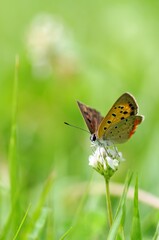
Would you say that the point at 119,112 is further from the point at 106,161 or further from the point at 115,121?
the point at 106,161

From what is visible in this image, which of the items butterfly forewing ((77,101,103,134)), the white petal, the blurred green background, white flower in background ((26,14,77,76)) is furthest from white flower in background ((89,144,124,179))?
white flower in background ((26,14,77,76))

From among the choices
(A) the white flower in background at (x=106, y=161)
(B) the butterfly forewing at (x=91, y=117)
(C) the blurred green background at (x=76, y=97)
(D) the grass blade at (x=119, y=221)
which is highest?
(B) the butterfly forewing at (x=91, y=117)

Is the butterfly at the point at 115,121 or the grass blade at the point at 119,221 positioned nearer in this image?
the grass blade at the point at 119,221

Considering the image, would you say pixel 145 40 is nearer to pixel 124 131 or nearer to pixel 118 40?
pixel 118 40

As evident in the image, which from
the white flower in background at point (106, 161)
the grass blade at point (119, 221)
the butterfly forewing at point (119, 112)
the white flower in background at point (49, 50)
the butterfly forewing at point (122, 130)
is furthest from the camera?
the white flower in background at point (49, 50)

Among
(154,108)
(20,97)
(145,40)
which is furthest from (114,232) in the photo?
(145,40)

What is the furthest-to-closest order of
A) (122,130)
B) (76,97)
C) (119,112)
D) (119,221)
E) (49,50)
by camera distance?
1. (76,97)
2. (49,50)
3. (122,130)
4. (119,112)
5. (119,221)

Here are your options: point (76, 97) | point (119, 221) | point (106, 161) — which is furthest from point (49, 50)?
point (119, 221)

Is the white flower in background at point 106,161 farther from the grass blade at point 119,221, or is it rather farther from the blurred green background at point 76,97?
the blurred green background at point 76,97

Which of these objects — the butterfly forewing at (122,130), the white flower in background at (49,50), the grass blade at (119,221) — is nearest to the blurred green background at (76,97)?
the white flower in background at (49,50)
